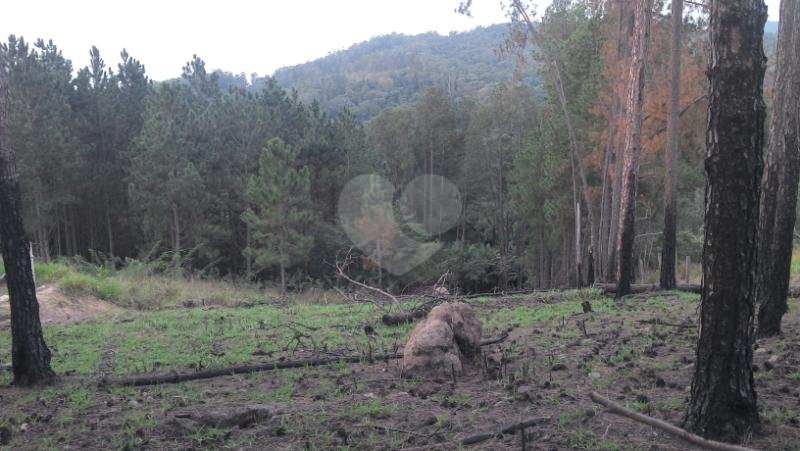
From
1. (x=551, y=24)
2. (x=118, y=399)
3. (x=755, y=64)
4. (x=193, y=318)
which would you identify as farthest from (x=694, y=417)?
(x=551, y=24)

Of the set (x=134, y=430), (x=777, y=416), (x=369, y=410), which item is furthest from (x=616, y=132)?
(x=134, y=430)

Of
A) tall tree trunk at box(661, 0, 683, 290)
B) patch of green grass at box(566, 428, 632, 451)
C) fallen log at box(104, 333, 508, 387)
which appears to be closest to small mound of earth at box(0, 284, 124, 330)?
fallen log at box(104, 333, 508, 387)

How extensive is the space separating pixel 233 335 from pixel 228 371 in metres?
2.60

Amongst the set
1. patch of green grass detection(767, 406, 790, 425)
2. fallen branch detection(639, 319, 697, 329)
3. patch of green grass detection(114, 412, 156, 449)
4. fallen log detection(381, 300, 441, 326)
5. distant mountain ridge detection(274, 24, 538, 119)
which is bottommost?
fallen branch detection(639, 319, 697, 329)

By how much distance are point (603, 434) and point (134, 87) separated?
129 feet

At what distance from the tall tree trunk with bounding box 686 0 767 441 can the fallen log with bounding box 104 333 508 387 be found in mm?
3362

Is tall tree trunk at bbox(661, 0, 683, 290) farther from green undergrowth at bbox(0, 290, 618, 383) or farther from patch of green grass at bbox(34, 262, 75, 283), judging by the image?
patch of green grass at bbox(34, 262, 75, 283)

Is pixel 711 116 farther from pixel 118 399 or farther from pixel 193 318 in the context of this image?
pixel 193 318

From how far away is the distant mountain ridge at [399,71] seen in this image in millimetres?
78688

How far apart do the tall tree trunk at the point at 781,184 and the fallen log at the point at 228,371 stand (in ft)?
13.6

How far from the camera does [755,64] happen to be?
3.67 meters

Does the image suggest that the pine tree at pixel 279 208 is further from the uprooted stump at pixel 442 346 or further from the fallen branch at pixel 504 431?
the fallen branch at pixel 504 431

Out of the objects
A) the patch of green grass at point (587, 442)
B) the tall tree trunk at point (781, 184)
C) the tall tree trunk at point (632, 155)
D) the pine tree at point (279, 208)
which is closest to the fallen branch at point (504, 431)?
the patch of green grass at point (587, 442)

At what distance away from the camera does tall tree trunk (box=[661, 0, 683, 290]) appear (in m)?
12.1
